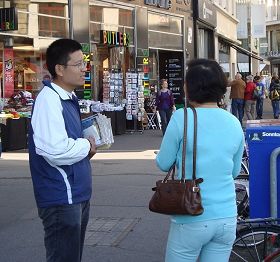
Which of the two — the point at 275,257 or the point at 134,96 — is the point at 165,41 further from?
the point at 275,257

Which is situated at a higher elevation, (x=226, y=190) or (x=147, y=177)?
(x=226, y=190)

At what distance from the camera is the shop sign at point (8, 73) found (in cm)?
1617

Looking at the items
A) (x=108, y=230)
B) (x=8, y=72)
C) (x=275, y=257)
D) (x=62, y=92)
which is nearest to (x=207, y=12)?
(x=8, y=72)

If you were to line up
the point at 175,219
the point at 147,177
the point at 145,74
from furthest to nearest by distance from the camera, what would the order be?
the point at 145,74 < the point at 147,177 < the point at 175,219

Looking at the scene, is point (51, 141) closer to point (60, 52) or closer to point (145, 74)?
point (60, 52)

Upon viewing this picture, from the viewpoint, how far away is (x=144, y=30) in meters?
21.0

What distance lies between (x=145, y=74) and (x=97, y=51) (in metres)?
2.06

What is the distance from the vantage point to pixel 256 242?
179 inches

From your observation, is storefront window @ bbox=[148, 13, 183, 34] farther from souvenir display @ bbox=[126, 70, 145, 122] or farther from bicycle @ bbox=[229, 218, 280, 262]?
bicycle @ bbox=[229, 218, 280, 262]

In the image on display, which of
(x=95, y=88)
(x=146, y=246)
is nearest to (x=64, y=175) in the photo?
(x=146, y=246)

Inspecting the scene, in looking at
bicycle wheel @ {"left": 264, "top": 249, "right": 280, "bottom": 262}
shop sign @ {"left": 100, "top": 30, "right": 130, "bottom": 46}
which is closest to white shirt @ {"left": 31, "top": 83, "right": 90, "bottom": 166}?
bicycle wheel @ {"left": 264, "top": 249, "right": 280, "bottom": 262}

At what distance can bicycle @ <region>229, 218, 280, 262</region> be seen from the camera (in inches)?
172

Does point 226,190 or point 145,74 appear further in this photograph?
point 145,74

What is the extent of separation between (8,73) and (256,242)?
1278cm
